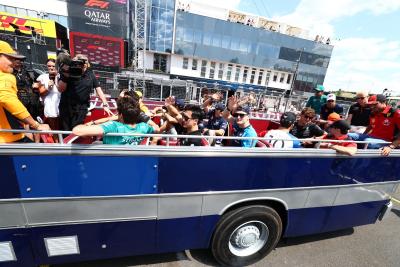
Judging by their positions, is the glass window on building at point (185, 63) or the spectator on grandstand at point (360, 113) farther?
the glass window on building at point (185, 63)

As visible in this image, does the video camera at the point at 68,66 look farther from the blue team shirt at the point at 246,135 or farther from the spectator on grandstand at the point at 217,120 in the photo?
the blue team shirt at the point at 246,135

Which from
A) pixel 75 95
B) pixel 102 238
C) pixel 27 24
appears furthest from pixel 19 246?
pixel 27 24

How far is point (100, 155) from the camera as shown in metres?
1.87

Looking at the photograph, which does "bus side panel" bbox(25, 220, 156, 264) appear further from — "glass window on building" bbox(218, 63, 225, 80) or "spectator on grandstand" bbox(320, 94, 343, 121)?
"glass window on building" bbox(218, 63, 225, 80)

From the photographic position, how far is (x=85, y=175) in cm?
187

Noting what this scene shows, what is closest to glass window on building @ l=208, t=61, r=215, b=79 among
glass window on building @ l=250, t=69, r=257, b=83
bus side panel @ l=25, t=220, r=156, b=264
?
glass window on building @ l=250, t=69, r=257, b=83

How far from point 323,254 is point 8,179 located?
3.96 meters

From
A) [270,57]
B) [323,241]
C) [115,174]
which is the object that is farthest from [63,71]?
[270,57]

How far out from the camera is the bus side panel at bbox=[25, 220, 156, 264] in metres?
1.99

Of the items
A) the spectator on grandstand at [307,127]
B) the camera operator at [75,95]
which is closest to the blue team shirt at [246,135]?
the spectator on grandstand at [307,127]

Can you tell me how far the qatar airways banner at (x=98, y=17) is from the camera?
2483cm

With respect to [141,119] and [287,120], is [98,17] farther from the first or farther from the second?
[287,120]

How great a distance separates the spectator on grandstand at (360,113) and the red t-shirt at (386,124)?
0.78 m

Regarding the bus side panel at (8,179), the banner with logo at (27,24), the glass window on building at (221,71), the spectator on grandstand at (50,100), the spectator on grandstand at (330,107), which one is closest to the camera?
the bus side panel at (8,179)
